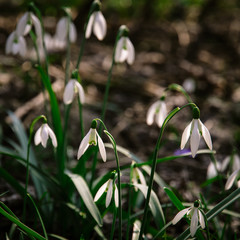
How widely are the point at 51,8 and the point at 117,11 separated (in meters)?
1.12

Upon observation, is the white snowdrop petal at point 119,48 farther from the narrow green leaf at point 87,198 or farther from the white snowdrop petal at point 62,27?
the narrow green leaf at point 87,198

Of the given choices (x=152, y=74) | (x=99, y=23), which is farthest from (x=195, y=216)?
(x=152, y=74)

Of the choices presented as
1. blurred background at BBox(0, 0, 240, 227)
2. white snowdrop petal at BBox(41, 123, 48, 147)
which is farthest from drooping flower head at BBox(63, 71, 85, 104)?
blurred background at BBox(0, 0, 240, 227)

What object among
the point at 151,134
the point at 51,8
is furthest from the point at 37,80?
the point at 51,8

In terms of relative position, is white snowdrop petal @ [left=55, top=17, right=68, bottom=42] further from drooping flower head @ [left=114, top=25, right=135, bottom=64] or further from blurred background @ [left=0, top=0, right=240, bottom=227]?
drooping flower head @ [left=114, top=25, right=135, bottom=64]

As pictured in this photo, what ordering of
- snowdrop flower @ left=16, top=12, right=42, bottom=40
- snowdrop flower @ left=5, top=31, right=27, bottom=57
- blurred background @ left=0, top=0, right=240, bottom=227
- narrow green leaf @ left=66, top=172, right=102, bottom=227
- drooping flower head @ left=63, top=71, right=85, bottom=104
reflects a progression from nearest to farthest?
narrow green leaf @ left=66, top=172, right=102, bottom=227 < drooping flower head @ left=63, top=71, right=85, bottom=104 < snowdrop flower @ left=16, top=12, right=42, bottom=40 < snowdrop flower @ left=5, top=31, right=27, bottom=57 < blurred background @ left=0, top=0, right=240, bottom=227

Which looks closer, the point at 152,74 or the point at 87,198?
the point at 87,198

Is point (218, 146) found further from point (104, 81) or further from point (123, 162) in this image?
point (104, 81)

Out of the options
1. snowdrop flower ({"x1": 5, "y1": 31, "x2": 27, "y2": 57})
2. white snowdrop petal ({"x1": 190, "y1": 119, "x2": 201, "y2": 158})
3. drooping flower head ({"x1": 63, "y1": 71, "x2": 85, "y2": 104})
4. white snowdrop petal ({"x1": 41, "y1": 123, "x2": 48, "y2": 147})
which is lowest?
white snowdrop petal ({"x1": 41, "y1": 123, "x2": 48, "y2": 147})

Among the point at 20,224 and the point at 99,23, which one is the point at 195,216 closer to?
the point at 20,224

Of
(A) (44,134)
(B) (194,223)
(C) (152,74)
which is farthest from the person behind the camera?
(C) (152,74)

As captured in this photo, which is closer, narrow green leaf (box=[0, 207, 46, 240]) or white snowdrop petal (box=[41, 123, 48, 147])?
narrow green leaf (box=[0, 207, 46, 240])

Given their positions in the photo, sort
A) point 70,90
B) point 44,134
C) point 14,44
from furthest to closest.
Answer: point 14,44, point 70,90, point 44,134

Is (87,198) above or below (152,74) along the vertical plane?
above
